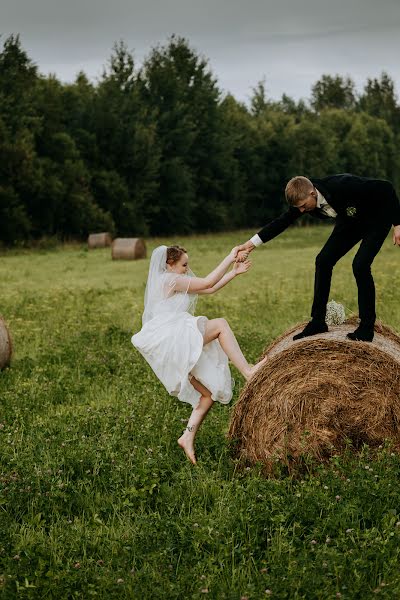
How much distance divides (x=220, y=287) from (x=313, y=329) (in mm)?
927

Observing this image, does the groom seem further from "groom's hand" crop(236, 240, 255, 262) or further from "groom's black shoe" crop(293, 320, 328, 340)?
"groom's hand" crop(236, 240, 255, 262)

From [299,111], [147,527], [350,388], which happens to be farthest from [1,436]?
[299,111]

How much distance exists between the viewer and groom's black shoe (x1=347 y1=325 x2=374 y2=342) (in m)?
7.03

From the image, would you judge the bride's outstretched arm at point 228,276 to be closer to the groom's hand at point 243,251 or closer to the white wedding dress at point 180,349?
the groom's hand at point 243,251

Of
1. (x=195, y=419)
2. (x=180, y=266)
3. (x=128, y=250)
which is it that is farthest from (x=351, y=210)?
(x=128, y=250)

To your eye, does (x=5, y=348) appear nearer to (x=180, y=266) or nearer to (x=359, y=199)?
(x=180, y=266)

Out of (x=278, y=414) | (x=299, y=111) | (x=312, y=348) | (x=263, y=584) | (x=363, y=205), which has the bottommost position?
(x=263, y=584)

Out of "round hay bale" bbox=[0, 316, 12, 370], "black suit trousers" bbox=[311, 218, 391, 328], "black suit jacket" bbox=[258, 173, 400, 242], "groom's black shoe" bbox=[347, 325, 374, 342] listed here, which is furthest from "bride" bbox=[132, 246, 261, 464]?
"round hay bale" bbox=[0, 316, 12, 370]

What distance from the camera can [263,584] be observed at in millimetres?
4898

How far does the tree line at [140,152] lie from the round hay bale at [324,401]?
3650 cm

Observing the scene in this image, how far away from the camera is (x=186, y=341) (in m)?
7.48

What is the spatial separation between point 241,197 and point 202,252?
2858 centimetres

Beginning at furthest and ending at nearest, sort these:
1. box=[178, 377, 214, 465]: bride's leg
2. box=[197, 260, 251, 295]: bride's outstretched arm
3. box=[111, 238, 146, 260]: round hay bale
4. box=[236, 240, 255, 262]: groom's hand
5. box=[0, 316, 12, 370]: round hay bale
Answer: box=[111, 238, 146, 260]: round hay bale, box=[0, 316, 12, 370]: round hay bale, box=[236, 240, 255, 262]: groom's hand, box=[197, 260, 251, 295]: bride's outstretched arm, box=[178, 377, 214, 465]: bride's leg

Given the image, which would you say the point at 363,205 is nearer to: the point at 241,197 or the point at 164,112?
the point at 164,112
